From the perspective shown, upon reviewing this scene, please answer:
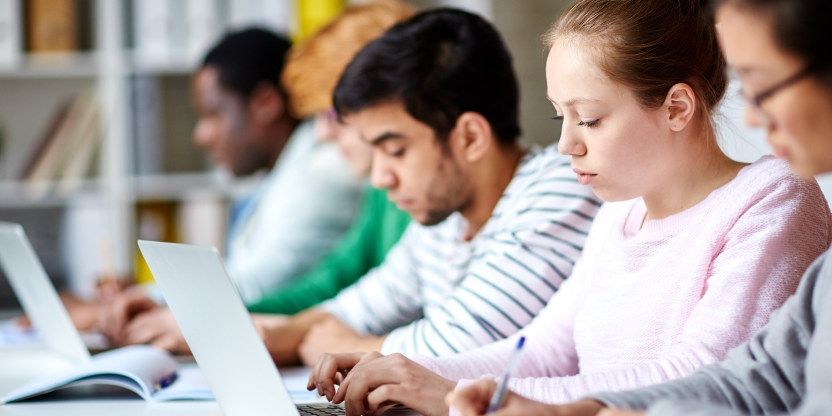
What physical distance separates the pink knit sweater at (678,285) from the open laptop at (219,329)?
0.62 ft

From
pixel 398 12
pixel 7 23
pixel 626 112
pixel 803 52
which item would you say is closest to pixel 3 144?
pixel 7 23

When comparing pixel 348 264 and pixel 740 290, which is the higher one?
pixel 348 264

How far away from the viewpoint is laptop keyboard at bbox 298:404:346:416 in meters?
1.09

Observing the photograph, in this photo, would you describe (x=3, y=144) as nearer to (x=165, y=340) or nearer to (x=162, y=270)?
(x=165, y=340)

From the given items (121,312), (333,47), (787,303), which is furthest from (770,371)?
(333,47)

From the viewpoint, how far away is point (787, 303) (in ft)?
2.89

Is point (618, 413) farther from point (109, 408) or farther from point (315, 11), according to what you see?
point (315, 11)

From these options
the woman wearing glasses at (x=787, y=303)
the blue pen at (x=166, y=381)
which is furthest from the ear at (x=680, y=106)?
the blue pen at (x=166, y=381)

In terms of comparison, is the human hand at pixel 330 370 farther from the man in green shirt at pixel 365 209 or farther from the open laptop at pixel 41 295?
the man in green shirt at pixel 365 209

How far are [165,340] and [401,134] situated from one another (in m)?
0.56

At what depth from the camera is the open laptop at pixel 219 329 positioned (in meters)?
0.94

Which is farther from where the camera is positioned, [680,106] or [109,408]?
[109,408]

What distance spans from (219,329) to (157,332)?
909mm

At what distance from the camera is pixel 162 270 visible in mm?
1016
